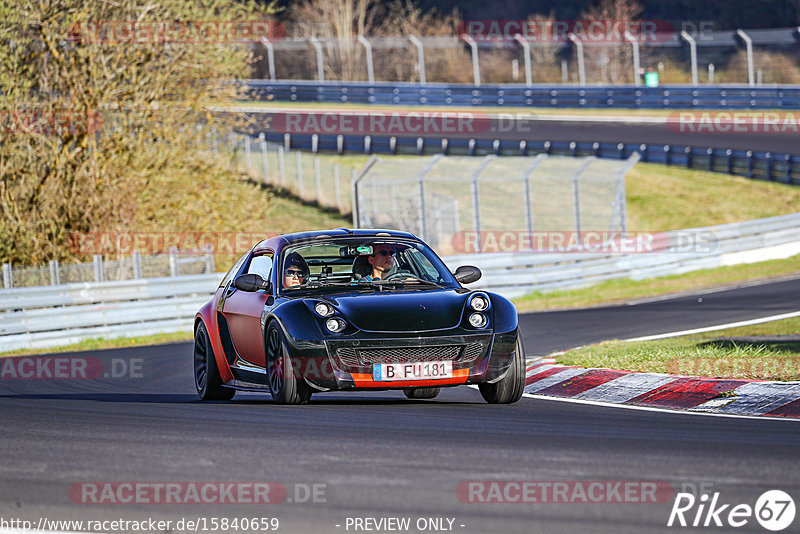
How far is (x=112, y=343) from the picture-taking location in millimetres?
20266

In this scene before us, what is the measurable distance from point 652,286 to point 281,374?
17.6 metres

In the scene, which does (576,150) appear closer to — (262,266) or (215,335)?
(262,266)

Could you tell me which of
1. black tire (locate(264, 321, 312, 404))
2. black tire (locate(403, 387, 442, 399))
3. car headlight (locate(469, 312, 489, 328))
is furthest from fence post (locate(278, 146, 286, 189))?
car headlight (locate(469, 312, 489, 328))

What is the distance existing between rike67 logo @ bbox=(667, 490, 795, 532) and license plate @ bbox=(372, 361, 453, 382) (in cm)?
336

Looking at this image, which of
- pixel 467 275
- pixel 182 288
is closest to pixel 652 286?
pixel 182 288

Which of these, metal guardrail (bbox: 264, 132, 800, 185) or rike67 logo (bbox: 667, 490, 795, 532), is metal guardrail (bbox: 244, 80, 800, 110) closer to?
metal guardrail (bbox: 264, 132, 800, 185)

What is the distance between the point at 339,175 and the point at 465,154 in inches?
205

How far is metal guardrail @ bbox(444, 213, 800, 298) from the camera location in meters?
24.1

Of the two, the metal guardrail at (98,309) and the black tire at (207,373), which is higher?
the black tire at (207,373)

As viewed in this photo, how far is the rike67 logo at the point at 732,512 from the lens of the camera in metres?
4.96

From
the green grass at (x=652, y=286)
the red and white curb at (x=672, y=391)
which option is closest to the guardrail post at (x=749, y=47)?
the green grass at (x=652, y=286)

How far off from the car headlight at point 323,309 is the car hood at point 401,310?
0.08 meters

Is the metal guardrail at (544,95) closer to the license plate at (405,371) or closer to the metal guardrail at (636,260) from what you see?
the metal guardrail at (636,260)

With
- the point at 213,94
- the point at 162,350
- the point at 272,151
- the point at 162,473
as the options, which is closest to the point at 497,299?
the point at 162,473
